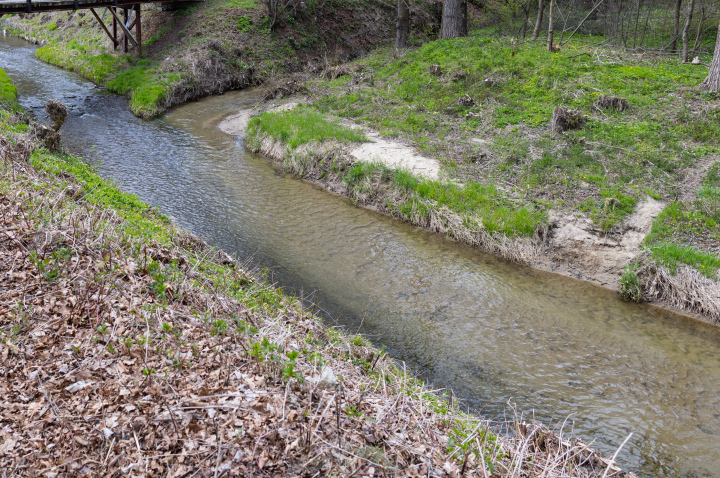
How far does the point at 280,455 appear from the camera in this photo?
390cm

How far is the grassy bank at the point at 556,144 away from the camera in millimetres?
10016

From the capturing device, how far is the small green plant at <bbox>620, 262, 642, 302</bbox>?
896cm

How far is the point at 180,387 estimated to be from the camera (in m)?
4.44

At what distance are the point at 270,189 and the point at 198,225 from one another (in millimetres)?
2922

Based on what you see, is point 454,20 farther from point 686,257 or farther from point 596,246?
point 686,257

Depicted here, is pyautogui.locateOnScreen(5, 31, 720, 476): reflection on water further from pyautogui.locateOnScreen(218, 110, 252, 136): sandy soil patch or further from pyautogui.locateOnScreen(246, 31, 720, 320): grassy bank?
pyautogui.locateOnScreen(218, 110, 252, 136): sandy soil patch

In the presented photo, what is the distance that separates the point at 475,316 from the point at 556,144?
6497mm

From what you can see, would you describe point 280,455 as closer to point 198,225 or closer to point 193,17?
point 198,225

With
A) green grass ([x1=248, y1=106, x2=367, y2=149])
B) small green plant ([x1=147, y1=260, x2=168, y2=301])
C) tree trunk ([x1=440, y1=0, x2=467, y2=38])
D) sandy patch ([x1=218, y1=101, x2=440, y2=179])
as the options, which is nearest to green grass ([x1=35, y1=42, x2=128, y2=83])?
green grass ([x1=248, y1=106, x2=367, y2=149])

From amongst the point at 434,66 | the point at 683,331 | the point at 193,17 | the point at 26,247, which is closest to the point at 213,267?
the point at 26,247

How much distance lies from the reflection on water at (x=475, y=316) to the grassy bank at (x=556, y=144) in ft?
3.42

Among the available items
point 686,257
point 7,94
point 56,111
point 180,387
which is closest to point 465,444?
point 180,387

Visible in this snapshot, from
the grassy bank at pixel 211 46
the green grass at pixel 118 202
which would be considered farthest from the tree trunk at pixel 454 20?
the green grass at pixel 118 202

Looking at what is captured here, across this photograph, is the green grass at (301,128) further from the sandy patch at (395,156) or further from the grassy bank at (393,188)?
the sandy patch at (395,156)
